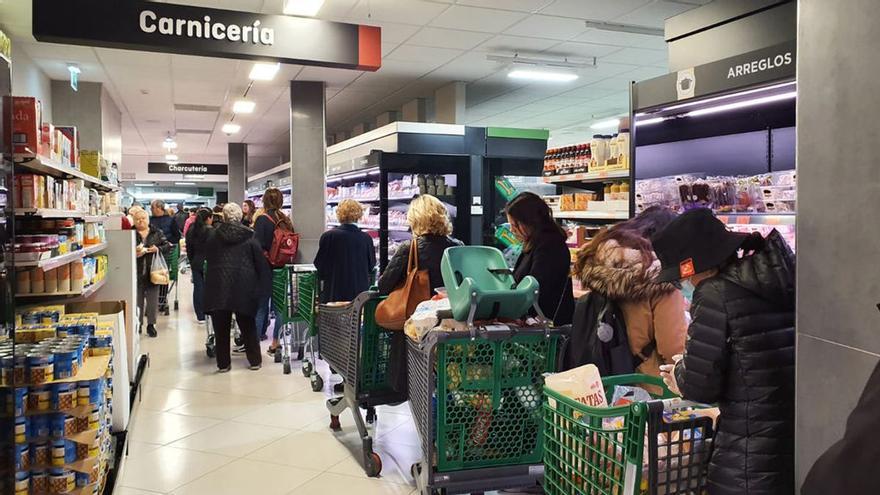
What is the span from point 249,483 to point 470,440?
4.94ft

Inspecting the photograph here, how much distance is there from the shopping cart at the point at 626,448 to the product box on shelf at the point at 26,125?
289 centimetres

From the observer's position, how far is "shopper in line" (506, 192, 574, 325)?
3.61m

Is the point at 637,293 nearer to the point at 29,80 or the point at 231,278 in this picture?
the point at 231,278

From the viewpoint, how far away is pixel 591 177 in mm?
4617

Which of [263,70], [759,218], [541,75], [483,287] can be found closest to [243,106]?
[263,70]

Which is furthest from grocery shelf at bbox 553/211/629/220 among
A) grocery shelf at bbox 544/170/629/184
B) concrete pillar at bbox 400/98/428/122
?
concrete pillar at bbox 400/98/428/122

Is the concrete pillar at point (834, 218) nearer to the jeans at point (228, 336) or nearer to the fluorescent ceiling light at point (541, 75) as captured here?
the jeans at point (228, 336)

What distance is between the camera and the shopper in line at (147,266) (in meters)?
7.75

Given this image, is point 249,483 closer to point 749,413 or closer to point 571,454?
point 571,454

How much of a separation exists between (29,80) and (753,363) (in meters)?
9.93

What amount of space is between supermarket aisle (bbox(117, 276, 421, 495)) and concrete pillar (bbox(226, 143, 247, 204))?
13930 millimetres

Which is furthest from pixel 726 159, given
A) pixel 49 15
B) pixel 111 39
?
pixel 49 15

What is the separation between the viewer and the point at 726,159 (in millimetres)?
3674

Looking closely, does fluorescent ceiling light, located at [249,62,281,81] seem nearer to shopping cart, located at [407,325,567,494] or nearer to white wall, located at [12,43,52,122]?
white wall, located at [12,43,52,122]
